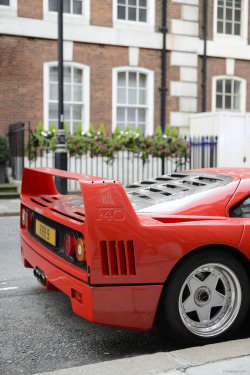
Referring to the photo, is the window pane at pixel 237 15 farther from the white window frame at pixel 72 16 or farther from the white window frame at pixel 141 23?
the white window frame at pixel 72 16

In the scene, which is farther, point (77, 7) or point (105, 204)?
→ point (77, 7)

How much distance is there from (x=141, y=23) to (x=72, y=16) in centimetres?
248

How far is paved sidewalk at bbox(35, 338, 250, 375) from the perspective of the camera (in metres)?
2.90

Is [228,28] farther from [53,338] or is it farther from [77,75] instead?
[53,338]

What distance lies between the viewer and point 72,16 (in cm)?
1593

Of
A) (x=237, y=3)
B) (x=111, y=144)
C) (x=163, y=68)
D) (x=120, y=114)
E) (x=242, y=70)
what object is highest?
(x=237, y=3)

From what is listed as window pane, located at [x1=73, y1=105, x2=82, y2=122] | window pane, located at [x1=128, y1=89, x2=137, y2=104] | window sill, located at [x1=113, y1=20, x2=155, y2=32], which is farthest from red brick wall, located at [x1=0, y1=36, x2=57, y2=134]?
window pane, located at [x1=128, y1=89, x2=137, y2=104]

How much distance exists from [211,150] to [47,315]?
41.0ft

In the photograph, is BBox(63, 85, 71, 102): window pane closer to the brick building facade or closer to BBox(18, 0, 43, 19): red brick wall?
the brick building facade

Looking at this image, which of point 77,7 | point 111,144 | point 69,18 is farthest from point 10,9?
point 111,144

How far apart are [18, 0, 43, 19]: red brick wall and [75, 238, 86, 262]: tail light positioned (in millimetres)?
13271

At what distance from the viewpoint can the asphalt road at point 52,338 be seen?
3.40 meters

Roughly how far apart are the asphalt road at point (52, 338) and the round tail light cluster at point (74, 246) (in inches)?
27.0

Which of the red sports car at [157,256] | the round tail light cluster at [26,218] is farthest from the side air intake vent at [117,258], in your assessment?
the round tail light cluster at [26,218]
